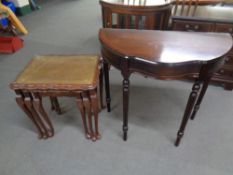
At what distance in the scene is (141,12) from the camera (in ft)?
5.90

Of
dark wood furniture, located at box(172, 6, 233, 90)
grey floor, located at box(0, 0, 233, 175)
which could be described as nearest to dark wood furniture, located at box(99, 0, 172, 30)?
dark wood furniture, located at box(172, 6, 233, 90)

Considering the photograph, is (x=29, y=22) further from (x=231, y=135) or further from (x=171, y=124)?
(x=231, y=135)

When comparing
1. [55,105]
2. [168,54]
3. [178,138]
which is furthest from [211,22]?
[55,105]

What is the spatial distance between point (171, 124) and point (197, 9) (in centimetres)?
115

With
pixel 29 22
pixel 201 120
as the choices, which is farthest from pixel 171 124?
pixel 29 22

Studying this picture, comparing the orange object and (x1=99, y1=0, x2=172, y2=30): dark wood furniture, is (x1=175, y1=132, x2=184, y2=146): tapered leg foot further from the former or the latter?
the orange object

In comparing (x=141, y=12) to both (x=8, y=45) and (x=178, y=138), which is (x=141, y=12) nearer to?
(x=178, y=138)

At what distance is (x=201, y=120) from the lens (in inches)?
63.7

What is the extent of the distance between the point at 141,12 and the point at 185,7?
45cm

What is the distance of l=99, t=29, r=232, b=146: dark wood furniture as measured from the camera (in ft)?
3.14

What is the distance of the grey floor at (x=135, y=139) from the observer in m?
1.30

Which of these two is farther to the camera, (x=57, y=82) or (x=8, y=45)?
(x=8, y=45)

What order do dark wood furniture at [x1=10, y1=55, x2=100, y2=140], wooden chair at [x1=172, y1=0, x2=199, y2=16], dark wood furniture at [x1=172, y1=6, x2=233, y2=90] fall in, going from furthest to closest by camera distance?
1. wooden chair at [x1=172, y1=0, x2=199, y2=16]
2. dark wood furniture at [x1=172, y1=6, x2=233, y2=90]
3. dark wood furniture at [x1=10, y1=55, x2=100, y2=140]

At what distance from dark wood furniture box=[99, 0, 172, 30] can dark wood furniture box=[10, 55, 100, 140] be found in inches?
30.5
